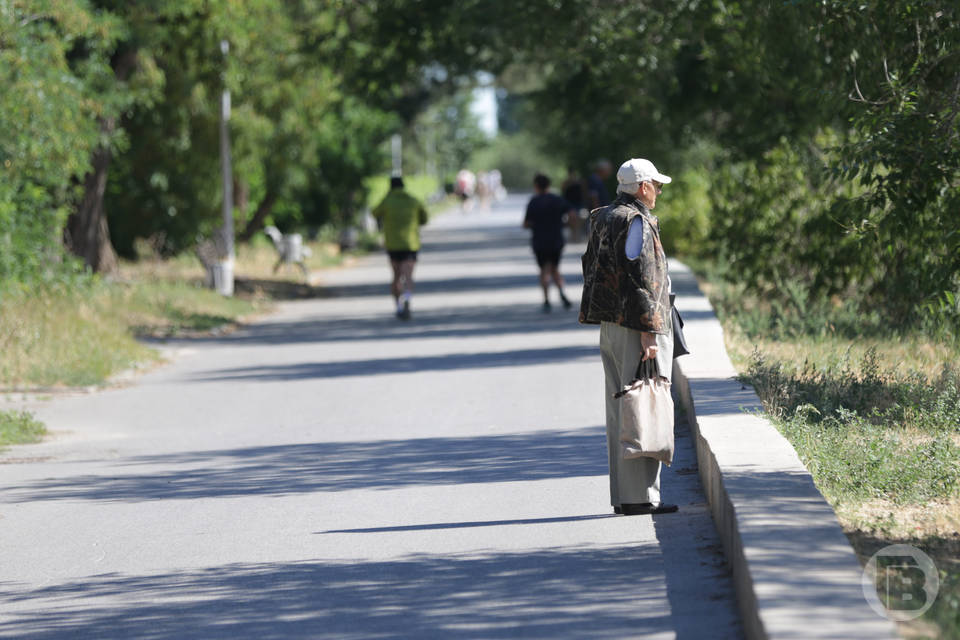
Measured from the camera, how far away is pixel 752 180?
18.3 metres

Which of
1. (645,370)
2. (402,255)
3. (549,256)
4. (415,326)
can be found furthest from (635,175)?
(402,255)

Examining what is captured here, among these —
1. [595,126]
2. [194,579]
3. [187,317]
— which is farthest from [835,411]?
[595,126]

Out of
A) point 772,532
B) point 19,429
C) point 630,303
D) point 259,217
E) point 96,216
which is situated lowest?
point 19,429

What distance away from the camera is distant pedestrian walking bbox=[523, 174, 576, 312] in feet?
64.0

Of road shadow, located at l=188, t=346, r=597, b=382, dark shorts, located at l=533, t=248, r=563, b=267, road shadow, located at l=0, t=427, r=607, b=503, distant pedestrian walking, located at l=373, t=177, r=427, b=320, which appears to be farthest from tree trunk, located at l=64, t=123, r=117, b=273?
road shadow, located at l=0, t=427, r=607, b=503

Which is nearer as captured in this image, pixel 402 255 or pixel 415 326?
pixel 415 326

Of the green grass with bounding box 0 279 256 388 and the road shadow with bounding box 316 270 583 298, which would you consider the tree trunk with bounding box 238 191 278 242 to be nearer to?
the road shadow with bounding box 316 270 583 298

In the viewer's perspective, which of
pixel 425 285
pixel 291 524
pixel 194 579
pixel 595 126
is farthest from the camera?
pixel 595 126

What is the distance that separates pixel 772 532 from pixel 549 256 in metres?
13.6

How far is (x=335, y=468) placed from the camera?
979 cm

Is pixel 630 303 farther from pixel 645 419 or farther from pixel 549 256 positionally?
pixel 549 256

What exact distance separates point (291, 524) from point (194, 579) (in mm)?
1211

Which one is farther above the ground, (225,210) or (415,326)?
(225,210)

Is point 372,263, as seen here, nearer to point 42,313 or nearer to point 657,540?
point 42,313
